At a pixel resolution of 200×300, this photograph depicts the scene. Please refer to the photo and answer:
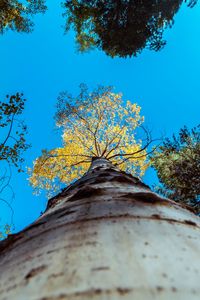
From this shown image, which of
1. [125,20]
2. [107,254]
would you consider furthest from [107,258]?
[125,20]

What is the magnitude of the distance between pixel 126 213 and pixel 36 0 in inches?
498

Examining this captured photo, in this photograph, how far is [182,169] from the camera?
10617 millimetres

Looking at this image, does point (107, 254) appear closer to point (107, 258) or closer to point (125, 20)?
point (107, 258)

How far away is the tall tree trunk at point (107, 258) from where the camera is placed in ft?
1.88

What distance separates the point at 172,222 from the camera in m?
1.02

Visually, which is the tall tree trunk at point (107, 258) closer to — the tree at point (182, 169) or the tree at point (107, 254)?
the tree at point (107, 254)

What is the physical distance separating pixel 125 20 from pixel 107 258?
368 inches

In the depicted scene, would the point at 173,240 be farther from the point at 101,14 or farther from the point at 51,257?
the point at 101,14

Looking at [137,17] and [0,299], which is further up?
[137,17]

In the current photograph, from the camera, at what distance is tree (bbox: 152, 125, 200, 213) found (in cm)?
1033

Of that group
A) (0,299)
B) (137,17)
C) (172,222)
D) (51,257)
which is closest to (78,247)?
(51,257)

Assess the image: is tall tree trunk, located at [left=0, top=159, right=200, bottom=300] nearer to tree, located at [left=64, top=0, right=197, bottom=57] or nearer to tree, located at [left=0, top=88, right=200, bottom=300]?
tree, located at [left=0, top=88, right=200, bottom=300]

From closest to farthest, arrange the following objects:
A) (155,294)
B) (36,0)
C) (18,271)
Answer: (155,294) < (18,271) < (36,0)

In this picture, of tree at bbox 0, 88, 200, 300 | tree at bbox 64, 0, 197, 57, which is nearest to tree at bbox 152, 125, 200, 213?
tree at bbox 64, 0, 197, 57
